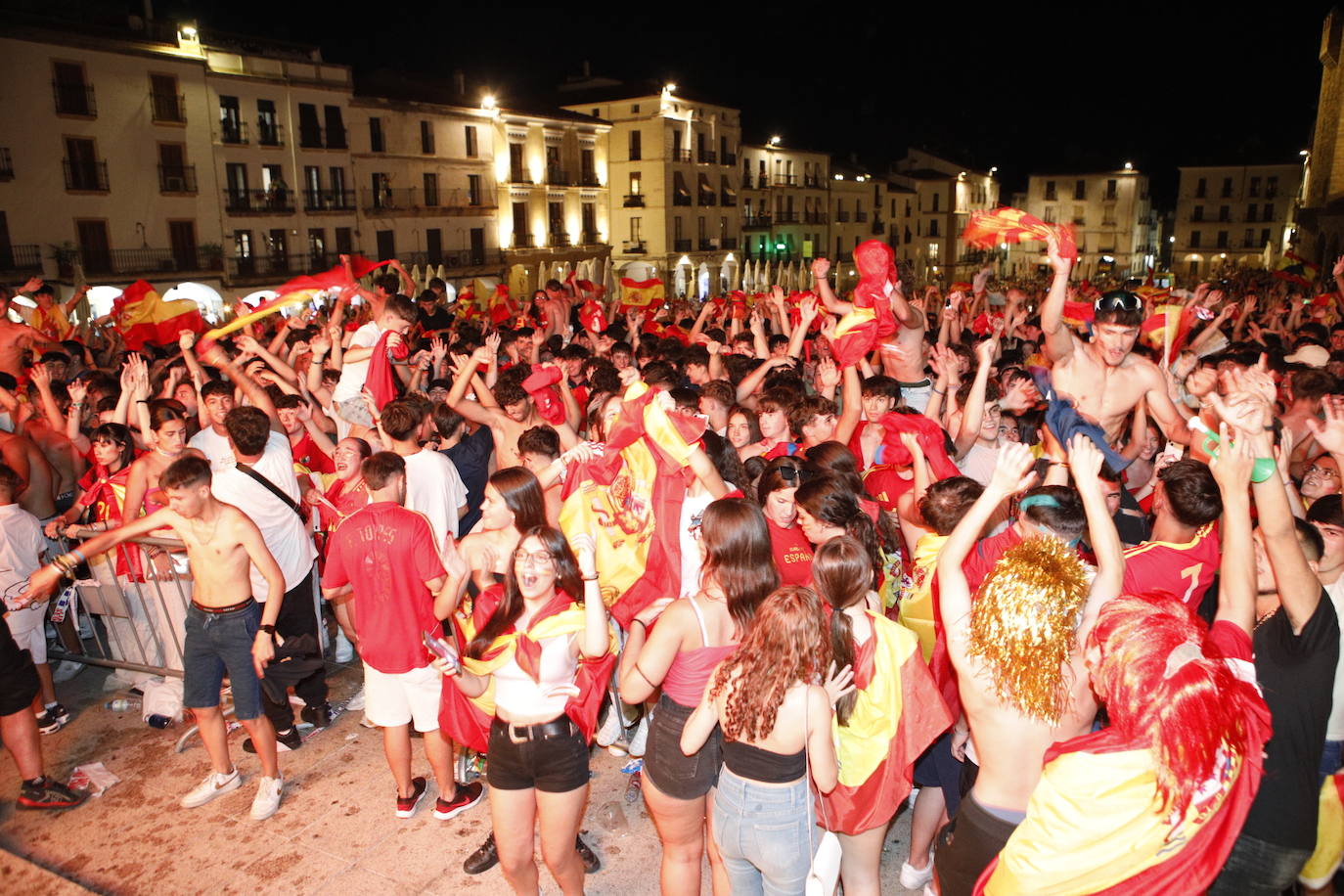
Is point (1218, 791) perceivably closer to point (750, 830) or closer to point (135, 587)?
point (750, 830)

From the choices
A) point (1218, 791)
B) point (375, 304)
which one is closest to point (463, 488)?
point (375, 304)

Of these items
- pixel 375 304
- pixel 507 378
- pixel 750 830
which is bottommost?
pixel 750 830

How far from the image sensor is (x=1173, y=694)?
6.69ft

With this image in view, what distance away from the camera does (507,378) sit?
562 cm

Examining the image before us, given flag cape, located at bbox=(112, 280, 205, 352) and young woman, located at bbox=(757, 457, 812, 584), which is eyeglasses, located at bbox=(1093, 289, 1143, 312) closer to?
young woman, located at bbox=(757, 457, 812, 584)

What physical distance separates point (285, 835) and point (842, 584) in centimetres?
324

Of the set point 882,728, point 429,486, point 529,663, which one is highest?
point 429,486

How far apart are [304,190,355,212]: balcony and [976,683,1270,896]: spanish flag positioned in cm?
3640

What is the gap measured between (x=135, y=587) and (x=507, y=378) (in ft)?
9.25

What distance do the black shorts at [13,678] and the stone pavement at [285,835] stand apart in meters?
0.62

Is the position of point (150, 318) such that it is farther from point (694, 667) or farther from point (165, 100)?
point (165, 100)

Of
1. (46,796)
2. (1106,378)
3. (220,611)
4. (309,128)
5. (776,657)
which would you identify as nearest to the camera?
(776,657)

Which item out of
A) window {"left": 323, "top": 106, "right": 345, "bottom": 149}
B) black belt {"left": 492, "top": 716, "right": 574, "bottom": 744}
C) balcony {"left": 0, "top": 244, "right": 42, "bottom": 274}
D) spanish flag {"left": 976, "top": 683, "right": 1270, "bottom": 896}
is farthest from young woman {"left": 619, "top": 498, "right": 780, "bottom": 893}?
window {"left": 323, "top": 106, "right": 345, "bottom": 149}

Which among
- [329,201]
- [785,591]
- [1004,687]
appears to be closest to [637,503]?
[785,591]
